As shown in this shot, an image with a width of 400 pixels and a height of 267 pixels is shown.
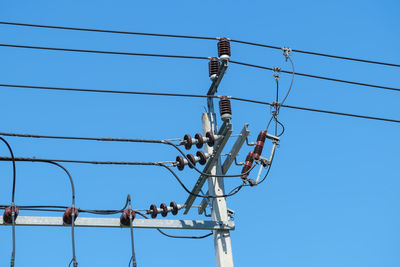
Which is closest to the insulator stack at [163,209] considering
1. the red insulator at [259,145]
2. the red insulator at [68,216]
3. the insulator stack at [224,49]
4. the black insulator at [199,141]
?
the black insulator at [199,141]

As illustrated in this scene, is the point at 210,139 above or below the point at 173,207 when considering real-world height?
above

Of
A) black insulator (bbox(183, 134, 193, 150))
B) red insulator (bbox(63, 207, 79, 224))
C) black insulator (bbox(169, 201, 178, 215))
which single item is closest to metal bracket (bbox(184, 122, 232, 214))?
black insulator (bbox(183, 134, 193, 150))

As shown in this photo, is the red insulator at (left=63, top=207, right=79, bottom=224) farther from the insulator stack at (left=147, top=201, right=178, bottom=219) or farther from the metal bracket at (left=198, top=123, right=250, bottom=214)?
the metal bracket at (left=198, top=123, right=250, bottom=214)

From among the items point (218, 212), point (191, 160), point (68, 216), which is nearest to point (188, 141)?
point (191, 160)

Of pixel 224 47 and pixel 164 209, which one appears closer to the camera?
pixel 164 209

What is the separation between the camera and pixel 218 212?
11031mm

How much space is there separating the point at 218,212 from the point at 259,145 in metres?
1.17

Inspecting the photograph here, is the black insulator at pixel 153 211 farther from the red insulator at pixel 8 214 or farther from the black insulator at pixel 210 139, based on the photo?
the red insulator at pixel 8 214

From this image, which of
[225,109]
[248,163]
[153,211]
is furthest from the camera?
[153,211]

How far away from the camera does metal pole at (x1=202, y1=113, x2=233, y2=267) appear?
10625 millimetres

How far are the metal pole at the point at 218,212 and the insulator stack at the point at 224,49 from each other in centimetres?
87

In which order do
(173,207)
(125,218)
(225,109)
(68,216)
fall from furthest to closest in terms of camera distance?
(173,207)
(225,109)
(125,218)
(68,216)

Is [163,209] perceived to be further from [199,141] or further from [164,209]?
[199,141]

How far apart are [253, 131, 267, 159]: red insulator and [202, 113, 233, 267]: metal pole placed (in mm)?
690
